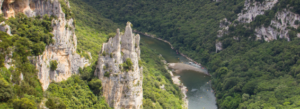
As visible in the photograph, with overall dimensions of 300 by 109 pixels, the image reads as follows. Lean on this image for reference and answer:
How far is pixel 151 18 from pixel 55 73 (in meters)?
117

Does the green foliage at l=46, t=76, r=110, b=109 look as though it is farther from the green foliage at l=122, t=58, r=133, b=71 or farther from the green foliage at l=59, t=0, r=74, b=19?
the green foliage at l=59, t=0, r=74, b=19

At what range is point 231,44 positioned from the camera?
10794cm

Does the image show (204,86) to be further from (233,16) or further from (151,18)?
(151,18)

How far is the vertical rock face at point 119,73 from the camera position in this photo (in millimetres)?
42969

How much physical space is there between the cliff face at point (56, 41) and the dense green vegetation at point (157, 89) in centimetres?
1682

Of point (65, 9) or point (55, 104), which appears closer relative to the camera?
point (55, 104)

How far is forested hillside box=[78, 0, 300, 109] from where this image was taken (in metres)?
75.8

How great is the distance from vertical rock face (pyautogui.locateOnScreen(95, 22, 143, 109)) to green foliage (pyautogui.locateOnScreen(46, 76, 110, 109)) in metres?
1.38

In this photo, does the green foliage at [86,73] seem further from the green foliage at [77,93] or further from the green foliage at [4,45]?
the green foliage at [4,45]

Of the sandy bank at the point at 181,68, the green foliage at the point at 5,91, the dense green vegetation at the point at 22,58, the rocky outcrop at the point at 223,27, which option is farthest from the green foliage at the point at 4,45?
the rocky outcrop at the point at 223,27

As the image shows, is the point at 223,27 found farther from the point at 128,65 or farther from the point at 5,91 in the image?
the point at 5,91

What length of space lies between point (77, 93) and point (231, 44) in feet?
256

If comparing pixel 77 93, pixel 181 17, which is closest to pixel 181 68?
pixel 181 17

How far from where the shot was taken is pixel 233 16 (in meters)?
113
